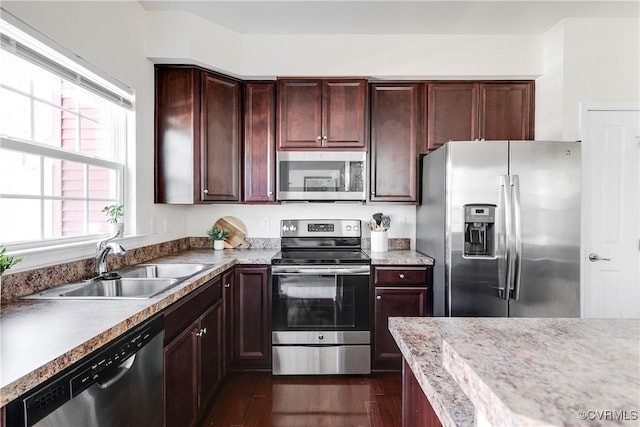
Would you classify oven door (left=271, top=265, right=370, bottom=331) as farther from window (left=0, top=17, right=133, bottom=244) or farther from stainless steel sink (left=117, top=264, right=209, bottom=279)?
window (left=0, top=17, right=133, bottom=244)

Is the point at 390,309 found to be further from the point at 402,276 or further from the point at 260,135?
the point at 260,135

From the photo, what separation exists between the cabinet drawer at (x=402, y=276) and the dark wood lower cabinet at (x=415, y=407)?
138 centimetres

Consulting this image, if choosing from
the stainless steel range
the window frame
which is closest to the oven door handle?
the stainless steel range

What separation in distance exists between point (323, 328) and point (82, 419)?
1.75 meters

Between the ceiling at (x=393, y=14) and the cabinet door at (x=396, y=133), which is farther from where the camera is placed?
the cabinet door at (x=396, y=133)

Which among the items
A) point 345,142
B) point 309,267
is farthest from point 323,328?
point 345,142

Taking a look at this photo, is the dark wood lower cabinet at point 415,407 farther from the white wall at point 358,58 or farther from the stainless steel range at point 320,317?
the white wall at point 358,58

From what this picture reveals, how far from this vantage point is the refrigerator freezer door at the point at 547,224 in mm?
2234

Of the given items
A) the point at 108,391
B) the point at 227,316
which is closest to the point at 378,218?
the point at 227,316

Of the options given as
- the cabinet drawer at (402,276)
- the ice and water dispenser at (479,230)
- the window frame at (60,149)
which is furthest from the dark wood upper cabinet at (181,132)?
the ice and water dispenser at (479,230)

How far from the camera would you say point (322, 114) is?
2.82 meters

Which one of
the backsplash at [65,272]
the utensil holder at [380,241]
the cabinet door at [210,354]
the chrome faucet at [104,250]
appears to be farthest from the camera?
the utensil holder at [380,241]

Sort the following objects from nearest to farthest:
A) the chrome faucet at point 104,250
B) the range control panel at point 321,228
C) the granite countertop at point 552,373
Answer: the granite countertop at point 552,373, the chrome faucet at point 104,250, the range control panel at point 321,228

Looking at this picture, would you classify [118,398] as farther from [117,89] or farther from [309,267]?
[117,89]
